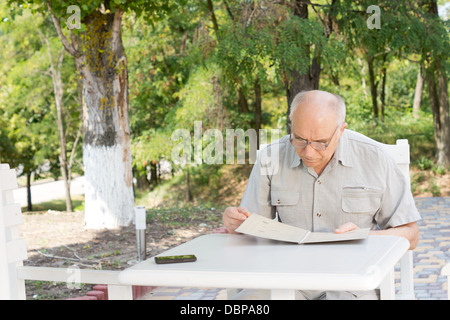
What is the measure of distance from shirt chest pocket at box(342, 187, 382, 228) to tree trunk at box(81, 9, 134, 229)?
5.33 meters

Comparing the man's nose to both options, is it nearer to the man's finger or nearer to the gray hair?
the gray hair

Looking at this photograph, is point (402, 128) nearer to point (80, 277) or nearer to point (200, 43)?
point (200, 43)

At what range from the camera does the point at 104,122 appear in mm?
7613

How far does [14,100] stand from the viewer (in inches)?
635

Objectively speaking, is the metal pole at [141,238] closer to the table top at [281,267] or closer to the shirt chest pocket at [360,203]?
the shirt chest pocket at [360,203]

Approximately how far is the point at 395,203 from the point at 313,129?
1.82 ft

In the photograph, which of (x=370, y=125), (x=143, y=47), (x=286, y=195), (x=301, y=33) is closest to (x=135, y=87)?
(x=143, y=47)

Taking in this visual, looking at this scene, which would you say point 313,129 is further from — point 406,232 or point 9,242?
point 9,242

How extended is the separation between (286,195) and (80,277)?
1165mm

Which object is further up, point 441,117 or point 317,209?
point 317,209

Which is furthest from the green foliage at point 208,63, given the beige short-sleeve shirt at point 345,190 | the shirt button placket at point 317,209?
the shirt button placket at point 317,209

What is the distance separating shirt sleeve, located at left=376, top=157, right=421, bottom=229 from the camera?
264 cm

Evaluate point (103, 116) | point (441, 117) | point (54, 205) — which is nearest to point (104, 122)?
point (103, 116)

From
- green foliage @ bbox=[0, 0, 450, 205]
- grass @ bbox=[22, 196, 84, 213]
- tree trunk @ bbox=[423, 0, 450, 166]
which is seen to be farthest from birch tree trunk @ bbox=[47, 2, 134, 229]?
grass @ bbox=[22, 196, 84, 213]
